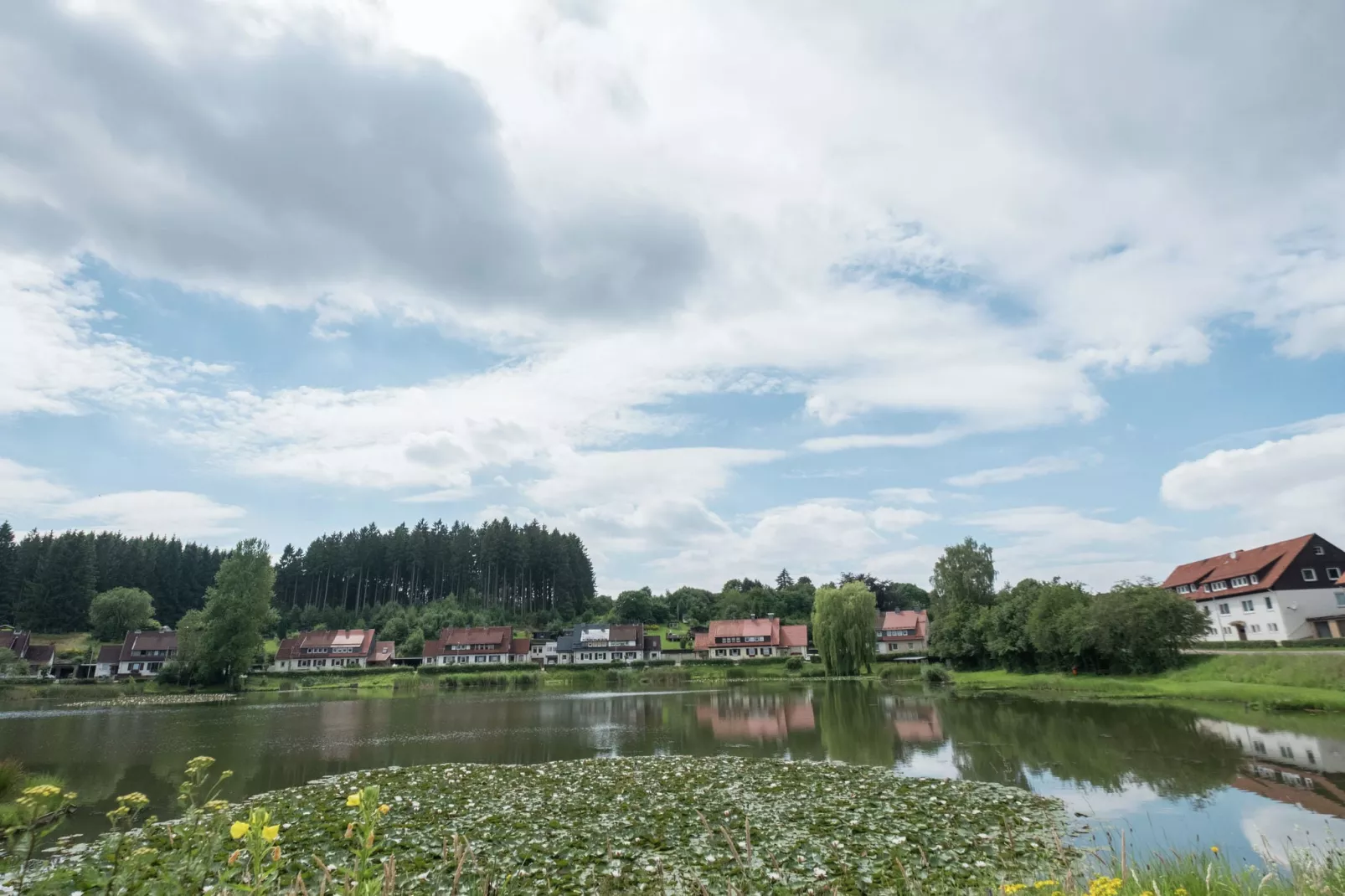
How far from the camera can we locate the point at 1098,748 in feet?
83.7

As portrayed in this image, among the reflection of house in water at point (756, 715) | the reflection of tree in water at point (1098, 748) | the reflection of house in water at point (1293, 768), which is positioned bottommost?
the reflection of house in water at point (756, 715)

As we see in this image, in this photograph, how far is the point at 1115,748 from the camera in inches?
987

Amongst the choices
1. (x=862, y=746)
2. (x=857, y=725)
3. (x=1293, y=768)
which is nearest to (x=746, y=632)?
(x=857, y=725)

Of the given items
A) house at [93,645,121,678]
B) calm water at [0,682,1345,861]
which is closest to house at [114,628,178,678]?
house at [93,645,121,678]

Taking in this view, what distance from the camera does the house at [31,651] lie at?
292ft

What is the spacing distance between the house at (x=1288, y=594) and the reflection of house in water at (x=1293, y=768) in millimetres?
30412

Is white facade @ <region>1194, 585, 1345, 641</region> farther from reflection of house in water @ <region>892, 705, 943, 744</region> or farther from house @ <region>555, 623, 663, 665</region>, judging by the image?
house @ <region>555, 623, 663, 665</region>

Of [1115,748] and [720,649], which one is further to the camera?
[720,649]

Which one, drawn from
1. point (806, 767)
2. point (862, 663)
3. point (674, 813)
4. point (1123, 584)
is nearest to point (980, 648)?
point (862, 663)

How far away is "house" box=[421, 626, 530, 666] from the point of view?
103 metres

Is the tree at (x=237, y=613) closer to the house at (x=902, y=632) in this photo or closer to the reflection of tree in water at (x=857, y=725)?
the reflection of tree in water at (x=857, y=725)

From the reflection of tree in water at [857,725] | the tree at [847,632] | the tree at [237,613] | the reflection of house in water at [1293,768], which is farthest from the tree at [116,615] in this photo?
the reflection of house in water at [1293,768]

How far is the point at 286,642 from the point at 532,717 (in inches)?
3253

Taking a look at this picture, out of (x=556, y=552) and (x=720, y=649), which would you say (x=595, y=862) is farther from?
(x=556, y=552)
